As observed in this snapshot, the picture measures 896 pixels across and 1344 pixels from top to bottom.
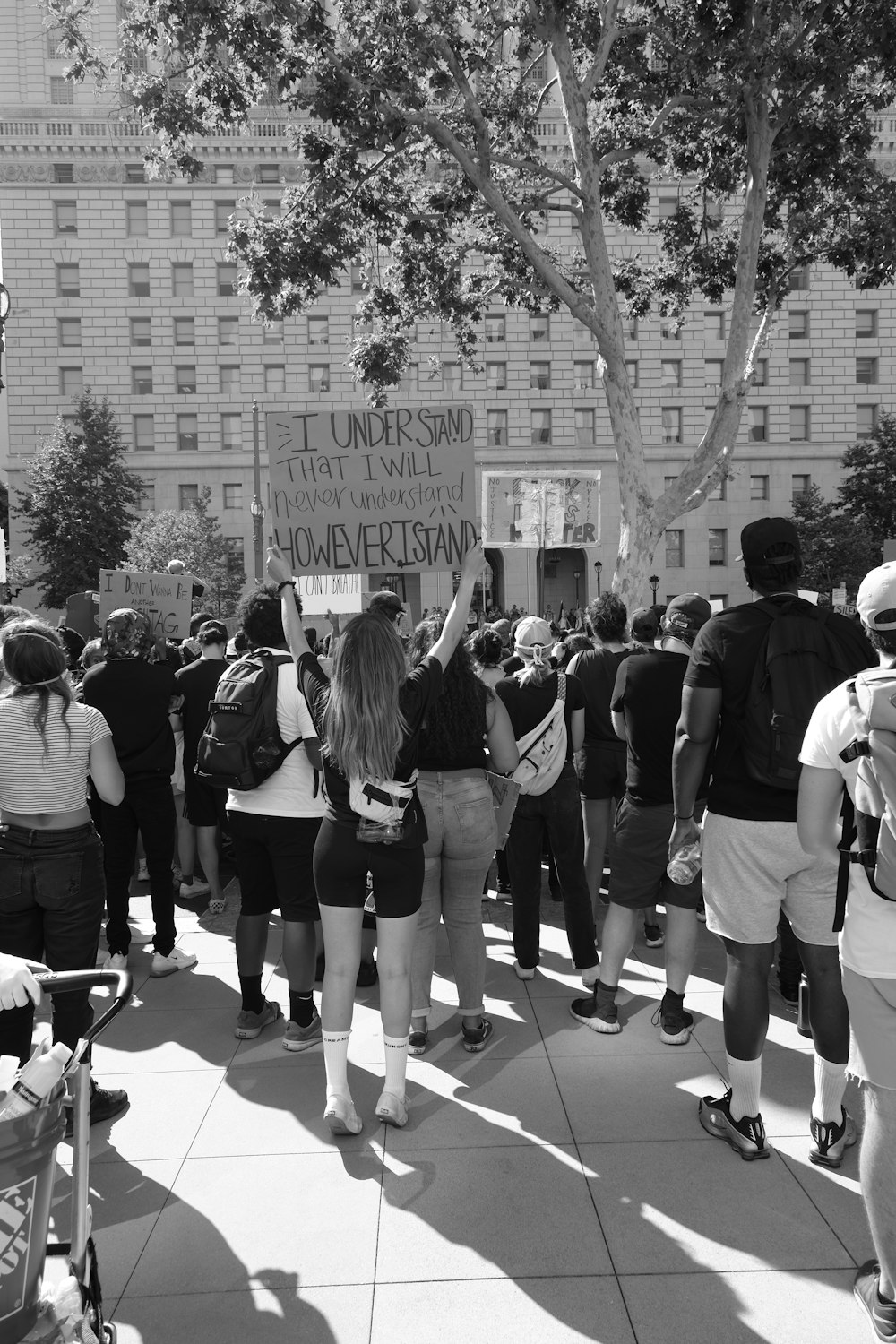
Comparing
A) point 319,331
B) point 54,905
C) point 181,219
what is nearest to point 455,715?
point 54,905

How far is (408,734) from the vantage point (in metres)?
3.53

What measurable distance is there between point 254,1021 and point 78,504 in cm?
3392

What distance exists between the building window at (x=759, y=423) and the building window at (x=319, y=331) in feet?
65.7

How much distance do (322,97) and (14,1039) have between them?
9.79 meters

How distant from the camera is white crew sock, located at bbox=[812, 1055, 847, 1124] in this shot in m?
3.39

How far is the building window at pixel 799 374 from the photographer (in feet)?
146

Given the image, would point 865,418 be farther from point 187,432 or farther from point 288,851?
point 288,851

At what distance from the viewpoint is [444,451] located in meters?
4.50

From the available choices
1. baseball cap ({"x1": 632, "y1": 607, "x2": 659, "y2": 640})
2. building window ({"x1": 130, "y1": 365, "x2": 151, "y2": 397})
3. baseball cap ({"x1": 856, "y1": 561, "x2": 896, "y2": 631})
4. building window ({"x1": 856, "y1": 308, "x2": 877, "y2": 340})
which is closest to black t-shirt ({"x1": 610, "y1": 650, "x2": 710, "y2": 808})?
baseball cap ({"x1": 632, "y1": 607, "x2": 659, "y2": 640})

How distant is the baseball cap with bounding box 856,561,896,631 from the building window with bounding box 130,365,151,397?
1795 inches

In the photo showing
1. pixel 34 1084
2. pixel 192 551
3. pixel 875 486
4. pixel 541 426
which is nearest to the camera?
pixel 34 1084

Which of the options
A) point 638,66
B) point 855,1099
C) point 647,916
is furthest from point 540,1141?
point 638,66

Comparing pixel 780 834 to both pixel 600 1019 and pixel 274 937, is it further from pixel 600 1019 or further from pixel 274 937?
pixel 274 937

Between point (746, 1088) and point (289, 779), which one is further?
point (289, 779)
